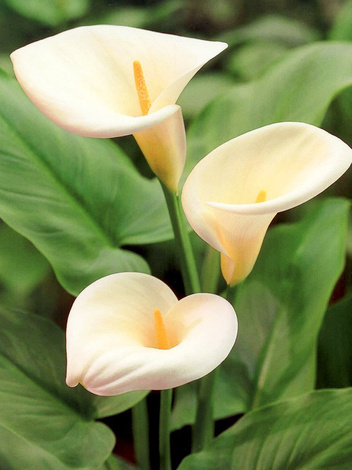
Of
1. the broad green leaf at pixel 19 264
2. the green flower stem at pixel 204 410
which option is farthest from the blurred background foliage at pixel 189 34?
the green flower stem at pixel 204 410

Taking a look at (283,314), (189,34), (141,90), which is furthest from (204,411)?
(189,34)

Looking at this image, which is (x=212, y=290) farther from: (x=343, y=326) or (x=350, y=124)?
(x=350, y=124)

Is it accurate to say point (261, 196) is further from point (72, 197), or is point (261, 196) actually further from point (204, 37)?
point (204, 37)

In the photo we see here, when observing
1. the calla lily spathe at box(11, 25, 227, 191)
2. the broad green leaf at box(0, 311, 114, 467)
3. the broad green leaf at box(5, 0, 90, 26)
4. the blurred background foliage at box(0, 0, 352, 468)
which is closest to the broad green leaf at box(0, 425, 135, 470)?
the broad green leaf at box(0, 311, 114, 467)

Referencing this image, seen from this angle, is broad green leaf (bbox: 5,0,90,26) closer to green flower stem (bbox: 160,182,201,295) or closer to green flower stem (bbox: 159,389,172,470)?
green flower stem (bbox: 160,182,201,295)

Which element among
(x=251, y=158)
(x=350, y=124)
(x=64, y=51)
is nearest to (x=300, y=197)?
(x=251, y=158)

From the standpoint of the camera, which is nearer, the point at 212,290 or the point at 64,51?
the point at 64,51

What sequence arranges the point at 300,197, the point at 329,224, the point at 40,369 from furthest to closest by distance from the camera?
1. the point at 329,224
2. the point at 40,369
3. the point at 300,197
